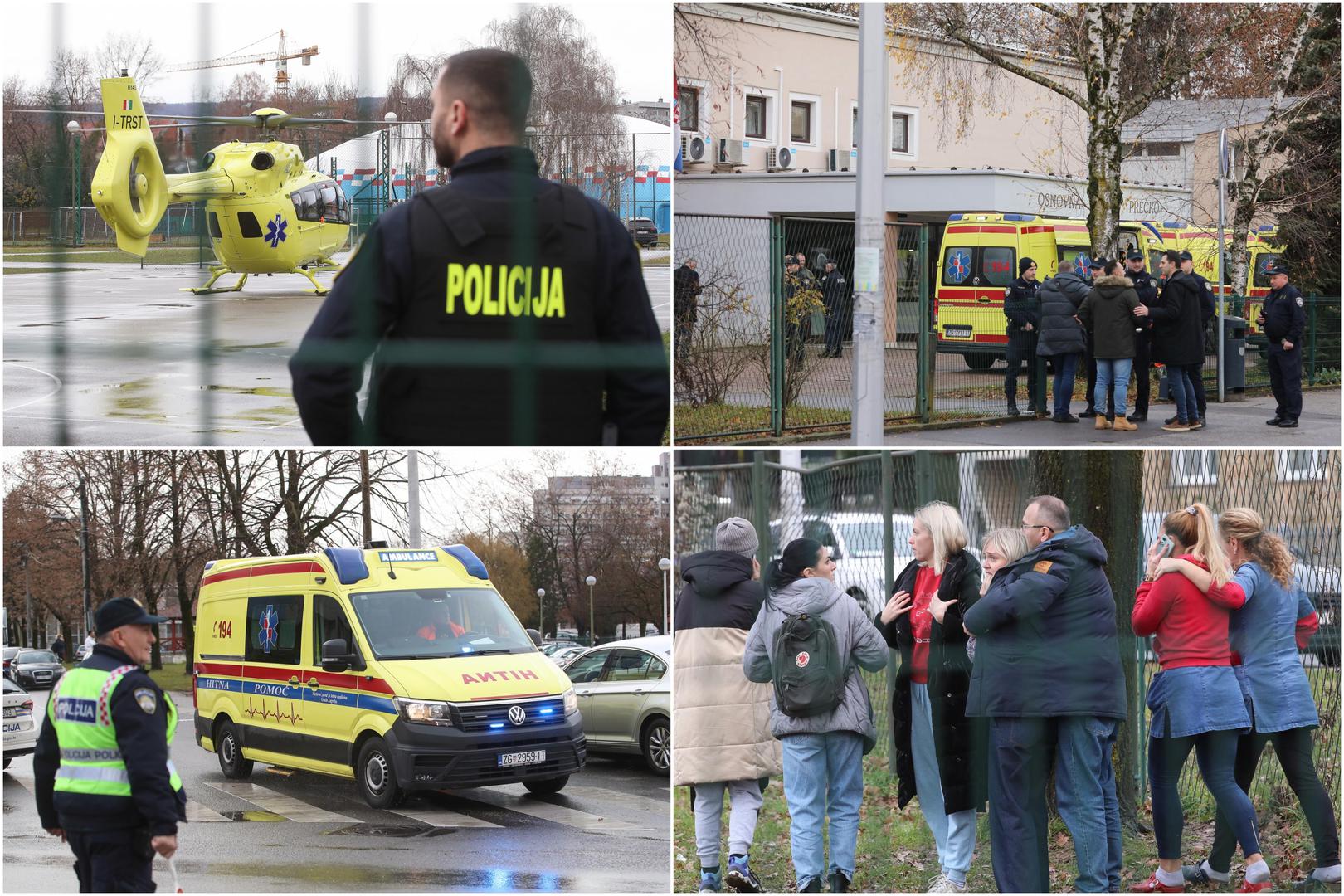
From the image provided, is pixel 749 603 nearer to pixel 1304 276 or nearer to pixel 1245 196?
pixel 1245 196

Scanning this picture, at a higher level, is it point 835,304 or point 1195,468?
point 835,304

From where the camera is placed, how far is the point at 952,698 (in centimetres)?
555

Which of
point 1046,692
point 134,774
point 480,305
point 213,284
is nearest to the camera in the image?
point 480,305

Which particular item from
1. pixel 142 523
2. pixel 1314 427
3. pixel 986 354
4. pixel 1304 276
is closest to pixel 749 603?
pixel 142 523

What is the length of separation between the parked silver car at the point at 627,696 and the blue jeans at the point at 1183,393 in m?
5.13

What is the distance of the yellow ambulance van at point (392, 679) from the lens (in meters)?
8.25

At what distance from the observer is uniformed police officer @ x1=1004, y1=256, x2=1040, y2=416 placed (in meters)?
13.0

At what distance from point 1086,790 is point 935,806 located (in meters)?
0.72

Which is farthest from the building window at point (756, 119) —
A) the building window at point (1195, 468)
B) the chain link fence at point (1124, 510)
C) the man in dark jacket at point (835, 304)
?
the building window at point (1195, 468)

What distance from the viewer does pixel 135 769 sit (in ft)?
15.0

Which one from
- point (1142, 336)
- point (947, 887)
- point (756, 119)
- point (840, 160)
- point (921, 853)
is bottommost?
point (921, 853)

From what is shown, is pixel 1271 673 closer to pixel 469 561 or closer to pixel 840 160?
pixel 469 561

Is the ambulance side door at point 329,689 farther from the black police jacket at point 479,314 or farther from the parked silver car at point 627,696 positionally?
the black police jacket at point 479,314

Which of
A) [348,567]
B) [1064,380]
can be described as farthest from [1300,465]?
[1064,380]
